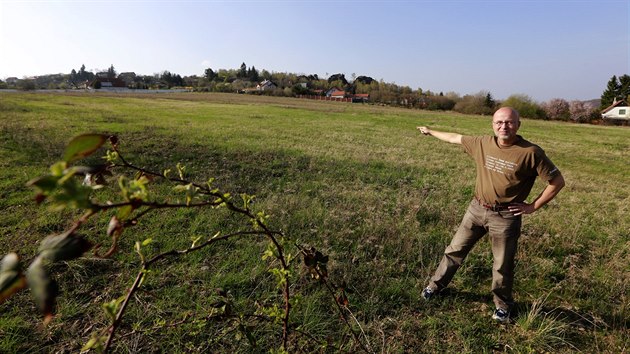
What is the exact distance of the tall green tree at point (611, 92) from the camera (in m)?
61.0

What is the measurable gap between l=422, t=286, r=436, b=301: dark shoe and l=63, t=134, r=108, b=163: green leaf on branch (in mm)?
3657

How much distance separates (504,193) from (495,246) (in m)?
0.57

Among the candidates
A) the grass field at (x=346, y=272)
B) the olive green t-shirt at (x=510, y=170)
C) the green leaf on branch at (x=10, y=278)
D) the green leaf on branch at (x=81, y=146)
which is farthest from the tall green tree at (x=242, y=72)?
the green leaf on branch at (x=10, y=278)

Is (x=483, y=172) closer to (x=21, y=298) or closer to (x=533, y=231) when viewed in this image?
(x=533, y=231)

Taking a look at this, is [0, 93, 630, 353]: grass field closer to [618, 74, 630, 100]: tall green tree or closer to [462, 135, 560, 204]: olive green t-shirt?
[462, 135, 560, 204]: olive green t-shirt

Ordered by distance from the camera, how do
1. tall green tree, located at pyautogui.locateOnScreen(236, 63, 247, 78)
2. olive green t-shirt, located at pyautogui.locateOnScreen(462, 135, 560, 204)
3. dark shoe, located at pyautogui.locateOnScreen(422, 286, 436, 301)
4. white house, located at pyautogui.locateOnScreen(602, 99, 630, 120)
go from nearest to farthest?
1. olive green t-shirt, located at pyautogui.locateOnScreen(462, 135, 560, 204)
2. dark shoe, located at pyautogui.locateOnScreen(422, 286, 436, 301)
3. white house, located at pyautogui.locateOnScreen(602, 99, 630, 120)
4. tall green tree, located at pyautogui.locateOnScreen(236, 63, 247, 78)

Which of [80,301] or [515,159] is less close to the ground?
[515,159]

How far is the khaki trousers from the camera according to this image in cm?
332

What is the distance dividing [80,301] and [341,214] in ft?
11.9

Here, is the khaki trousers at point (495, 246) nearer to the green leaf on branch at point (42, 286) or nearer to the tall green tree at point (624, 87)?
the green leaf on branch at point (42, 286)

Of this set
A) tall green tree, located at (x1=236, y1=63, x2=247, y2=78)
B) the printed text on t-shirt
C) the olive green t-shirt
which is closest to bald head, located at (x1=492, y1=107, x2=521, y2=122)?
the olive green t-shirt

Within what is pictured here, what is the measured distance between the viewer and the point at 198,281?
364cm

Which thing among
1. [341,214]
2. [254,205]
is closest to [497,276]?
[341,214]

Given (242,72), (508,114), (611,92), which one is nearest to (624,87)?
(611,92)
